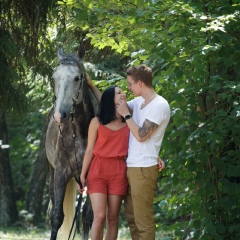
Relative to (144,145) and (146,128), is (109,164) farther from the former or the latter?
(146,128)

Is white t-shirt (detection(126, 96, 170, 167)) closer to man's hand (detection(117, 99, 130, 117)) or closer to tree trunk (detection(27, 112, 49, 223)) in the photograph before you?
man's hand (detection(117, 99, 130, 117))

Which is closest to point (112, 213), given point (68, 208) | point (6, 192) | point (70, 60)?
point (70, 60)

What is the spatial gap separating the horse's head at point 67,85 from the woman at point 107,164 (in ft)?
1.47

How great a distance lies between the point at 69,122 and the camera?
8156 millimetres

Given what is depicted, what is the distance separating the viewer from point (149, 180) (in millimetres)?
6559

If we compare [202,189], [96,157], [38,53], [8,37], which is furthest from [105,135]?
[38,53]

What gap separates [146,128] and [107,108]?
592 millimetres

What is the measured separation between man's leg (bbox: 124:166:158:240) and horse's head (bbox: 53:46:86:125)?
1045 millimetres

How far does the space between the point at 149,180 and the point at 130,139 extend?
44 cm

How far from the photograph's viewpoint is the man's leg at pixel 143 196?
6.54m

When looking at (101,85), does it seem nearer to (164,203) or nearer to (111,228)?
(164,203)

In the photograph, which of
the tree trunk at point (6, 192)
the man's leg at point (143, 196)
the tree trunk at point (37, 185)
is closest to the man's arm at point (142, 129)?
the man's leg at point (143, 196)

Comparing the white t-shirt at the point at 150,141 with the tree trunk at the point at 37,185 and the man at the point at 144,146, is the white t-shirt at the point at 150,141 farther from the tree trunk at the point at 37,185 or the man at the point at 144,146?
the tree trunk at the point at 37,185

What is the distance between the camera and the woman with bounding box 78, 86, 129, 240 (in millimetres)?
6746
